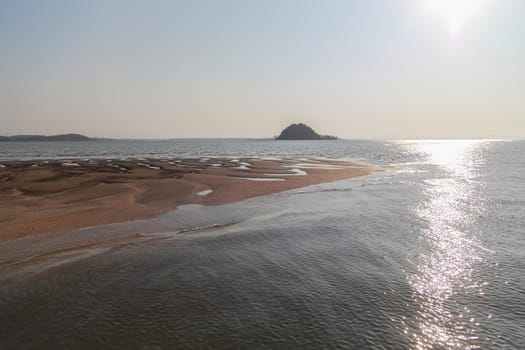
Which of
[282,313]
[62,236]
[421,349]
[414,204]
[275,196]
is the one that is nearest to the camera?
[421,349]

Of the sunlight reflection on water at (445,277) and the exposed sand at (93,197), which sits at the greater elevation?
the sunlight reflection on water at (445,277)

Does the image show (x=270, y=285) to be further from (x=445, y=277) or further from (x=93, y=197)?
(x=93, y=197)

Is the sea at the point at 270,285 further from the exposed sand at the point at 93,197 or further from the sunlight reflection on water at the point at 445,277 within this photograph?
the exposed sand at the point at 93,197

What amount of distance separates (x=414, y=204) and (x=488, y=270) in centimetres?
915

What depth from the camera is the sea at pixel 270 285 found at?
5.39m

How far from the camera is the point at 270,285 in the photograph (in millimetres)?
7383

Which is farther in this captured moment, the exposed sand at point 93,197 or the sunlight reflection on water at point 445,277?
the exposed sand at point 93,197

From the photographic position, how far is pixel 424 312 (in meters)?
6.22

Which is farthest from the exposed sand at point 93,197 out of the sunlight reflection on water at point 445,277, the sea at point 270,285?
the sunlight reflection on water at point 445,277

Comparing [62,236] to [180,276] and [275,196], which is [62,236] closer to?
[180,276]

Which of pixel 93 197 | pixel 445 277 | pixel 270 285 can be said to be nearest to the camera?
pixel 270 285

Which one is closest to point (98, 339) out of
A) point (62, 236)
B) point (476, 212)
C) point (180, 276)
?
point (180, 276)

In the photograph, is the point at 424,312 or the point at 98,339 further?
the point at 424,312

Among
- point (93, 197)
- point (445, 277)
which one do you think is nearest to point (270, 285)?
point (445, 277)
